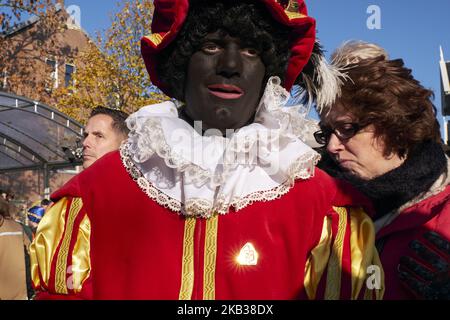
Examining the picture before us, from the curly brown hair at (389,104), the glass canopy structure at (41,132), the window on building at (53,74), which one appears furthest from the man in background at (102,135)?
the window on building at (53,74)

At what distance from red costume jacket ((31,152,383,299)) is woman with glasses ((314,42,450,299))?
0.34 m

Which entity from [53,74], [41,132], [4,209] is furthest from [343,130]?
[53,74]

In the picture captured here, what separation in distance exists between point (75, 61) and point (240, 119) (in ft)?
52.5

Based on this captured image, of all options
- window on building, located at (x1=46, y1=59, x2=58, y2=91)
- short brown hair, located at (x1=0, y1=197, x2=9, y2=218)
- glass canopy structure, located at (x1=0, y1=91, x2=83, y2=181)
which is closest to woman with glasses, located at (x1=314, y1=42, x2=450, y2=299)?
short brown hair, located at (x1=0, y1=197, x2=9, y2=218)

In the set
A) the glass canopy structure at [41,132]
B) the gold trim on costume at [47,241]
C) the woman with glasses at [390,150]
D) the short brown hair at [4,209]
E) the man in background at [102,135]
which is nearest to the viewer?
the gold trim on costume at [47,241]

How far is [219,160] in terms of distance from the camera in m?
1.90

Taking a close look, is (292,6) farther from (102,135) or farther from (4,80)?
(4,80)

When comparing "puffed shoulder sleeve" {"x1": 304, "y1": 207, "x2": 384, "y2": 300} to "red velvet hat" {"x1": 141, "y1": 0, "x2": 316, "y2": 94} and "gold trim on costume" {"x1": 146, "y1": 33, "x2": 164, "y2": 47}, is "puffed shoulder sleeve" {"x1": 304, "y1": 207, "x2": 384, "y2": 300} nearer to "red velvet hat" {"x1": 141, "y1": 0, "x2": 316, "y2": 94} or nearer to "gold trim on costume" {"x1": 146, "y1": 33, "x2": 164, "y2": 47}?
"red velvet hat" {"x1": 141, "y1": 0, "x2": 316, "y2": 94}

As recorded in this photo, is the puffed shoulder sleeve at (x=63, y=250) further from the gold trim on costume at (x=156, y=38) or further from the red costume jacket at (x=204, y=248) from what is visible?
the gold trim on costume at (x=156, y=38)

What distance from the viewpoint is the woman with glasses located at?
7.07ft

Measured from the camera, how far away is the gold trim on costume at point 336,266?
1812 millimetres

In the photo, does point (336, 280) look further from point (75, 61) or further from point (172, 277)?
point (75, 61)

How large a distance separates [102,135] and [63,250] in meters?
1.78

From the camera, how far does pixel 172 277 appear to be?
5.91 ft
